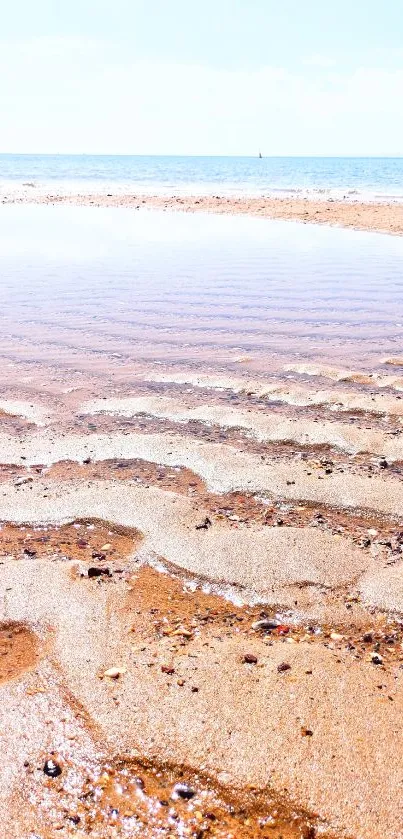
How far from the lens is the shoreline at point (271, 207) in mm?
20766

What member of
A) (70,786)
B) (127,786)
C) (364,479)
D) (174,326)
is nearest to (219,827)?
(127,786)

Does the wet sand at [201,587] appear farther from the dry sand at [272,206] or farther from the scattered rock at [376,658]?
the dry sand at [272,206]

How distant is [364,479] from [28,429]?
244 cm

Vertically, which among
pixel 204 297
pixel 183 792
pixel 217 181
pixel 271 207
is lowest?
pixel 183 792

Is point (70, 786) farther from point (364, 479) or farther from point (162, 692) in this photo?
point (364, 479)

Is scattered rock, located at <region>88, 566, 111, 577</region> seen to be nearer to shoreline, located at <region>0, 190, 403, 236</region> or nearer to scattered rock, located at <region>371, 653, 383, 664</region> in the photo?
scattered rock, located at <region>371, 653, 383, 664</region>

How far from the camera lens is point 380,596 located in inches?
123

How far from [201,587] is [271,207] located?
24372mm

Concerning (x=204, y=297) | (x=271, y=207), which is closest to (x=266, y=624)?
(x=204, y=297)

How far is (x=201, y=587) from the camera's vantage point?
3.21 meters

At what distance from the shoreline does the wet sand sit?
1379 cm

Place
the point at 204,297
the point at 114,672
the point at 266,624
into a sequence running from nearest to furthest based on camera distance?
the point at 114,672 → the point at 266,624 → the point at 204,297

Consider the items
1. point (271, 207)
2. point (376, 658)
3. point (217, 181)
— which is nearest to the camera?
point (376, 658)

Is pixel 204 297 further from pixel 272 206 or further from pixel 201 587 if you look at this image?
pixel 272 206
